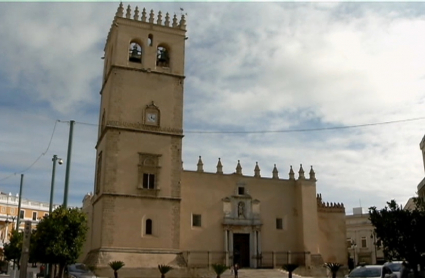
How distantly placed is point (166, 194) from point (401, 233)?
17896 mm

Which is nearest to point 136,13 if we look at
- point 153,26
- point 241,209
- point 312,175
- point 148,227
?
point 153,26

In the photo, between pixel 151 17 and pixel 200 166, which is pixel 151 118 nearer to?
pixel 200 166

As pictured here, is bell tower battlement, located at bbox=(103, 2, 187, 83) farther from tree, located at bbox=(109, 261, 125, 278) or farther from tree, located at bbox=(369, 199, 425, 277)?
tree, located at bbox=(369, 199, 425, 277)

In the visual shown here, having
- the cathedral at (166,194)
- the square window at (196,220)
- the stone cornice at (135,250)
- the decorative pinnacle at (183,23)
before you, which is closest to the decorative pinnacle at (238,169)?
the cathedral at (166,194)

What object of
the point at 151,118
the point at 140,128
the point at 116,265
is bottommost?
the point at 116,265

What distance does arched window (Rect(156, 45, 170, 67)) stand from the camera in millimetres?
34562

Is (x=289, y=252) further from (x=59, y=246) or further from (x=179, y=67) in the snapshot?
(x=59, y=246)

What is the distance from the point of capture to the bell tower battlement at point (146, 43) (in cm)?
3341

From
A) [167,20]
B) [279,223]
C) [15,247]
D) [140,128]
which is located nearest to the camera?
[140,128]

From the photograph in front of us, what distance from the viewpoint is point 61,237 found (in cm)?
2264

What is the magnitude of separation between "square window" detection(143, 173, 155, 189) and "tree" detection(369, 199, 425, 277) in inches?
682

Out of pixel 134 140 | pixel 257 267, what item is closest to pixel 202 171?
pixel 134 140

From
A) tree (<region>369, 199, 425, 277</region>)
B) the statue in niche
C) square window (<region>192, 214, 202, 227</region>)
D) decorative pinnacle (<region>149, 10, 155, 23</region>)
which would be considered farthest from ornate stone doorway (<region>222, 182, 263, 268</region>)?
tree (<region>369, 199, 425, 277</region>)

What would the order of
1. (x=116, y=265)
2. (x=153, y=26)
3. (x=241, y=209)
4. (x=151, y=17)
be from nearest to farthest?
(x=116, y=265), (x=153, y=26), (x=151, y=17), (x=241, y=209)
